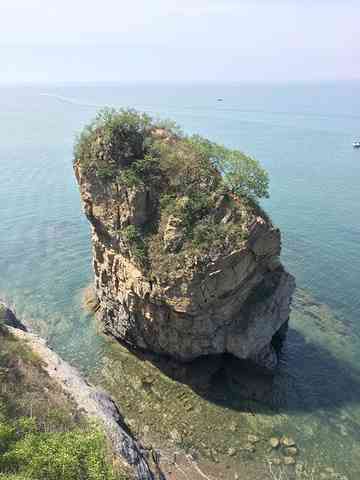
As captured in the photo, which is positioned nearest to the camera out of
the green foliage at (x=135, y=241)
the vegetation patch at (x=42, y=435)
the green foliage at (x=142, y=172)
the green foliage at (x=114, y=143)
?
the vegetation patch at (x=42, y=435)

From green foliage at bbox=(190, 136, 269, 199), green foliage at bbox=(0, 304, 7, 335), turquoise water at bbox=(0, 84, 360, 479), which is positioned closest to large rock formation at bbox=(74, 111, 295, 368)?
green foliage at bbox=(190, 136, 269, 199)

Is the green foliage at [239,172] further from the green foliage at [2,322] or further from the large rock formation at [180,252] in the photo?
the green foliage at [2,322]

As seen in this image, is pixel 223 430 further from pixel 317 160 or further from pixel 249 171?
pixel 317 160

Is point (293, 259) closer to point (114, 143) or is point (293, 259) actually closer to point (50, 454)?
point (114, 143)

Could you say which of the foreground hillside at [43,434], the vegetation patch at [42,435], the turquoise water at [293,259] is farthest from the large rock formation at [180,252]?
the vegetation patch at [42,435]

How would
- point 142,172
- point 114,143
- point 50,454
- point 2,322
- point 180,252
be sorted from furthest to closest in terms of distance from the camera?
point 114,143
point 142,172
point 2,322
point 180,252
point 50,454

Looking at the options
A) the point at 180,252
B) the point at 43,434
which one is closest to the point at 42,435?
the point at 43,434

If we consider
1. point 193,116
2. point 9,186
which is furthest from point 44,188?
point 193,116
